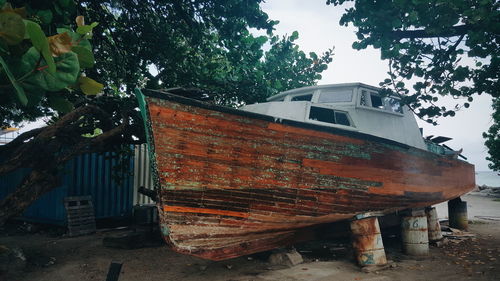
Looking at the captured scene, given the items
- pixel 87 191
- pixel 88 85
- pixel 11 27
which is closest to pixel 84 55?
pixel 88 85

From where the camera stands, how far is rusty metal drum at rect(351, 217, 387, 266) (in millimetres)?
5523

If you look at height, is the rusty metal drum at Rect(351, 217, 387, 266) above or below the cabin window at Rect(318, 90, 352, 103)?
below

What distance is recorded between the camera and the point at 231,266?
577cm

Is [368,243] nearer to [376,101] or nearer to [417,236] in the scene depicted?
[417,236]

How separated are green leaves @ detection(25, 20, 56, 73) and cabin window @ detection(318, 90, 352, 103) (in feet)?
21.1

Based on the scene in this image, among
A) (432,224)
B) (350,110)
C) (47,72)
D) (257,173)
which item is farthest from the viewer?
(432,224)

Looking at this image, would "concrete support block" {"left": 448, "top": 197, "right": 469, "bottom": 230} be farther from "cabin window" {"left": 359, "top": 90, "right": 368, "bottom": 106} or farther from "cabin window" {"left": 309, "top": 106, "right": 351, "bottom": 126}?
"cabin window" {"left": 309, "top": 106, "right": 351, "bottom": 126}

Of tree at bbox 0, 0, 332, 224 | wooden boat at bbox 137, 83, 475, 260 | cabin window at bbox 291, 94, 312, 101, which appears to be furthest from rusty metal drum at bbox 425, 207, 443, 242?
tree at bbox 0, 0, 332, 224

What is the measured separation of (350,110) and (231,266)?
4.10m

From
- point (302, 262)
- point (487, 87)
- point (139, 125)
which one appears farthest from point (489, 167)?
point (139, 125)

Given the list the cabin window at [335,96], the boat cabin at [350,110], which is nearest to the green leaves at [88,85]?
the boat cabin at [350,110]

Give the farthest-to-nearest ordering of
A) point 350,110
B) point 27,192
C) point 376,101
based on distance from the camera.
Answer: point 376,101 < point 350,110 < point 27,192

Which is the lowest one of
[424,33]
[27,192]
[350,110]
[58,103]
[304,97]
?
[27,192]

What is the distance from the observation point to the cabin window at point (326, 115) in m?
5.90
